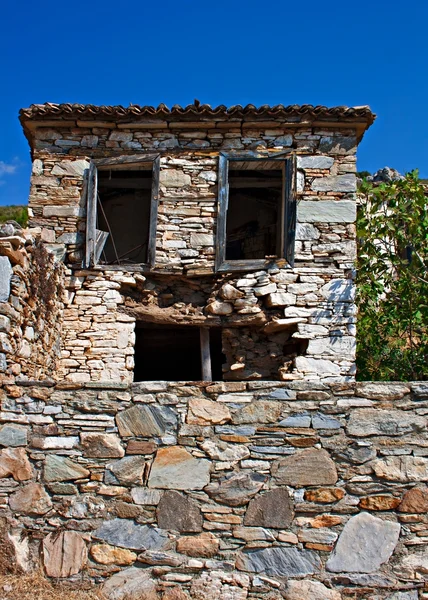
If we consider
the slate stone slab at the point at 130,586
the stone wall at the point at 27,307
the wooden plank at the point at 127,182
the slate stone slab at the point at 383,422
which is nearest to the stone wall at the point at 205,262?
the stone wall at the point at 27,307

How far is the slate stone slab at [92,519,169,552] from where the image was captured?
4.03 m

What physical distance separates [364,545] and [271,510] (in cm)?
67

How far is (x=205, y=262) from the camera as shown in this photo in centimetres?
781

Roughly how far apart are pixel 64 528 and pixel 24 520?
300 mm

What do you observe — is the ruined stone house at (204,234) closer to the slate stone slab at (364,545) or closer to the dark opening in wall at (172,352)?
the dark opening in wall at (172,352)

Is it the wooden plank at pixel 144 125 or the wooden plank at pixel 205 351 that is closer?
the wooden plank at pixel 144 125

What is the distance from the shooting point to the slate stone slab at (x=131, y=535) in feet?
13.2

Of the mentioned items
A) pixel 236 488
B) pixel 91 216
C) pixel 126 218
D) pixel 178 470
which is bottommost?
pixel 236 488

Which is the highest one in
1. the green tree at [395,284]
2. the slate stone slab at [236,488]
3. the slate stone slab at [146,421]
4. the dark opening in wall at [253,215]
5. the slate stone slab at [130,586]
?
the dark opening in wall at [253,215]

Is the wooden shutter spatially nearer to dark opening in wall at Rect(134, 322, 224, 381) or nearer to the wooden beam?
the wooden beam

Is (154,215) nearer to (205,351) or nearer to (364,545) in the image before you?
(205,351)

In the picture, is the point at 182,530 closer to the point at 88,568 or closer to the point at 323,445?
the point at 88,568

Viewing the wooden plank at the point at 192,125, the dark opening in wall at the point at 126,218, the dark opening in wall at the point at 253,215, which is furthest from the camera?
the dark opening in wall at the point at 126,218

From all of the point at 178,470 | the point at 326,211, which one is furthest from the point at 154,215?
the point at 178,470
